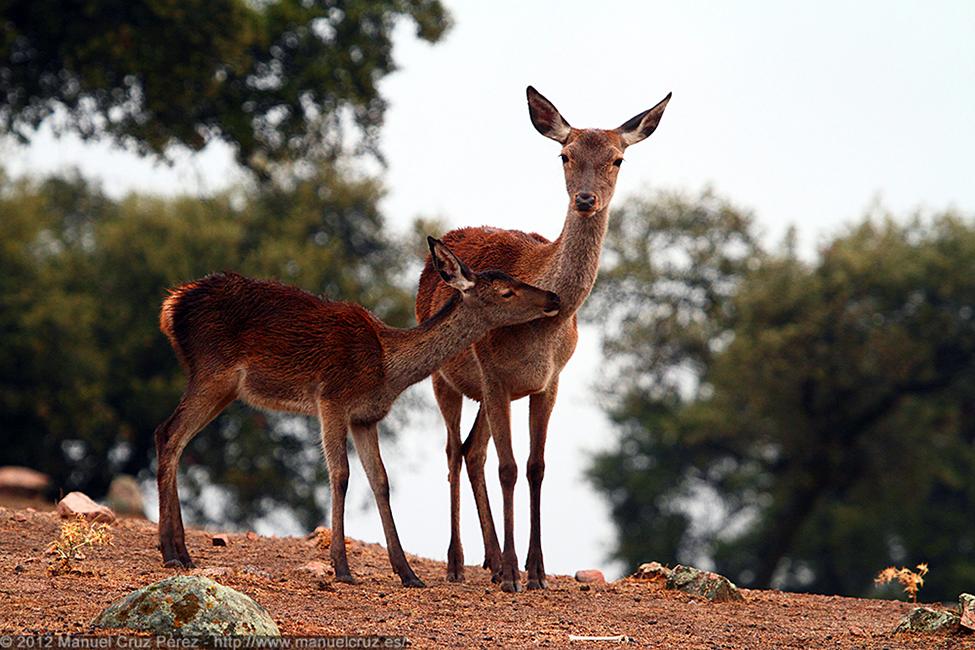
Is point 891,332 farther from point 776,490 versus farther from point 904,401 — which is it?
point 776,490

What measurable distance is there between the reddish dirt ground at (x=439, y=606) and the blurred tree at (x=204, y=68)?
10949 mm

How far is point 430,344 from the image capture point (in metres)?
10.7

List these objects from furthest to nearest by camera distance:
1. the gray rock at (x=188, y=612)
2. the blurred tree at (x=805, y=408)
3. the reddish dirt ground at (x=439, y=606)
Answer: the blurred tree at (x=805, y=408) → the reddish dirt ground at (x=439, y=606) → the gray rock at (x=188, y=612)

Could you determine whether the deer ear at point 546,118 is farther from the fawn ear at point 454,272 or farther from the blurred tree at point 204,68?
the blurred tree at point 204,68

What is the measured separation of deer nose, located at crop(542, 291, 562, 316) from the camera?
34.1ft

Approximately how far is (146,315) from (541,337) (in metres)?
24.8

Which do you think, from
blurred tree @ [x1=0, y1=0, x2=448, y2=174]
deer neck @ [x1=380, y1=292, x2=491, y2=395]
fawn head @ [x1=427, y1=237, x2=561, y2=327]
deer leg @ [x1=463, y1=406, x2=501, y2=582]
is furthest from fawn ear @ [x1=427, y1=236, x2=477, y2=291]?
blurred tree @ [x1=0, y1=0, x2=448, y2=174]

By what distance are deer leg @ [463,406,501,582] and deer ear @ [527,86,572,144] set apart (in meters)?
2.36

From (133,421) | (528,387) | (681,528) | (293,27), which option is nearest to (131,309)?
(133,421)

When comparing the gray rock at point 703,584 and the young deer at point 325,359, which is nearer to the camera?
the young deer at point 325,359

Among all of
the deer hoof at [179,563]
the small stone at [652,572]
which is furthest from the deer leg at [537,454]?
the deer hoof at [179,563]

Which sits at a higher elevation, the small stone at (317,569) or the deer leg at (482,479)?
the deer leg at (482,479)

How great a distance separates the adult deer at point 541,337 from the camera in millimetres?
10555

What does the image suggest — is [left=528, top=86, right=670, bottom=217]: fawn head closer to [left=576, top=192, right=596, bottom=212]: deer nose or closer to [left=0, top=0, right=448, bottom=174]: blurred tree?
[left=576, top=192, right=596, bottom=212]: deer nose
